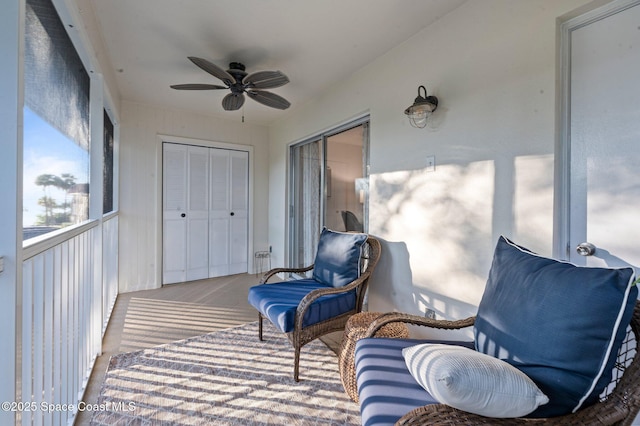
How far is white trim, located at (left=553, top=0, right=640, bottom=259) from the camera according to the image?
4.73ft

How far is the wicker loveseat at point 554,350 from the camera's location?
0.83 m

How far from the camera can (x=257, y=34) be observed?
2191 millimetres

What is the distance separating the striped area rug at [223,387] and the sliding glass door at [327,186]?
1402 millimetres

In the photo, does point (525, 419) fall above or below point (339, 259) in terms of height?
below

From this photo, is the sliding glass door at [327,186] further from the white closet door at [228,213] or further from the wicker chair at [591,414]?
the wicker chair at [591,414]

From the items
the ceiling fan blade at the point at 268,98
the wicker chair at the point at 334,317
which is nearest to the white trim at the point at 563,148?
the wicker chair at the point at 334,317

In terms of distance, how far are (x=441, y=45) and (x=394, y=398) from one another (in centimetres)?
219

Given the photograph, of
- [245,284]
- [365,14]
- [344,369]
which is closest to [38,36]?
[365,14]

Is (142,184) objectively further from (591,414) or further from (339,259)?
(591,414)

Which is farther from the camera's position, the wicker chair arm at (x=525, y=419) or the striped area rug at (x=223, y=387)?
the striped area rug at (x=223, y=387)

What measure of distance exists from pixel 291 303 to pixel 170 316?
169 cm

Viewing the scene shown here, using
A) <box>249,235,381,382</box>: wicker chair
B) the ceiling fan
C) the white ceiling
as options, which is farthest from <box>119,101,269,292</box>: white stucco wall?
<box>249,235,381,382</box>: wicker chair

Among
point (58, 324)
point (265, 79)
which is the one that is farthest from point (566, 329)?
point (265, 79)

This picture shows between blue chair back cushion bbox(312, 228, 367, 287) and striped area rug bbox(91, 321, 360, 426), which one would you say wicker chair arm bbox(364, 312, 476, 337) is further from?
blue chair back cushion bbox(312, 228, 367, 287)
